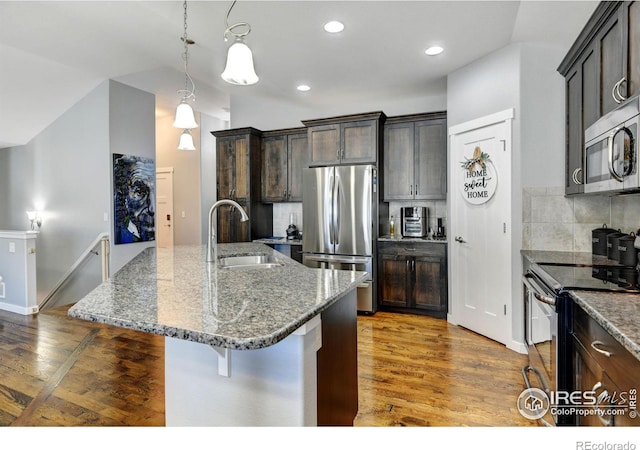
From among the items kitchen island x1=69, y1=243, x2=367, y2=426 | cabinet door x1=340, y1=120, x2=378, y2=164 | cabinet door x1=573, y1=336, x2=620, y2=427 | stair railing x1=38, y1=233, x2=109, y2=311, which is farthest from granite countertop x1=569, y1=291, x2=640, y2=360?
stair railing x1=38, y1=233, x2=109, y2=311

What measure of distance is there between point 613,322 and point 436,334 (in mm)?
2442

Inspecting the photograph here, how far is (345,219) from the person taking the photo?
429 cm

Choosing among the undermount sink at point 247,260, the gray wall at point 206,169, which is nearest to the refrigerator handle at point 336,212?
the undermount sink at point 247,260

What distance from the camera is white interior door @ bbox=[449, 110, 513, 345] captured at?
3.22 m

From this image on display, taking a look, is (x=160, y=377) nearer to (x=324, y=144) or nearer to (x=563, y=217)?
(x=324, y=144)

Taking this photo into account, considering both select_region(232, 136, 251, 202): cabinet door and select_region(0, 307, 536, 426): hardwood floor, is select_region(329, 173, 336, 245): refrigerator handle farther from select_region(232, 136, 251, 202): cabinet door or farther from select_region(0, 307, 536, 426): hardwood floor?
select_region(232, 136, 251, 202): cabinet door

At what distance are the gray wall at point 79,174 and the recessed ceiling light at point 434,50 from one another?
4040 millimetres

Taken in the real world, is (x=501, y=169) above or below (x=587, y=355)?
above

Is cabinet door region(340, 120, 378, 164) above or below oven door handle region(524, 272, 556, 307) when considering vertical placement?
above

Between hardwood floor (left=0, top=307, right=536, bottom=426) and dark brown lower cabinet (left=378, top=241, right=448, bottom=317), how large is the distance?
0.37 metres

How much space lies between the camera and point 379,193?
442cm

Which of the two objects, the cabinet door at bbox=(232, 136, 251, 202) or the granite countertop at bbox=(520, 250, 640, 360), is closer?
the granite countertop at bbox=(520, 250, 640, 360)

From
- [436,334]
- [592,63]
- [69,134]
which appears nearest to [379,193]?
[436,334]

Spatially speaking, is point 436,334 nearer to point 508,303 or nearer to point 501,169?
point 508,303
